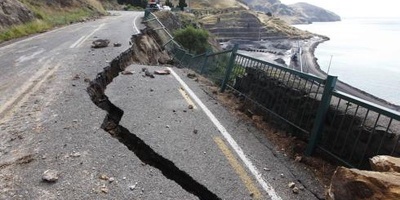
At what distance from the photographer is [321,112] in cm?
543

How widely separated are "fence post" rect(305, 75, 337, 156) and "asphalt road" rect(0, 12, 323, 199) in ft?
1.60

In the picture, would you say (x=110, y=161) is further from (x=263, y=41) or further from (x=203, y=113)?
(x=263, y=41)

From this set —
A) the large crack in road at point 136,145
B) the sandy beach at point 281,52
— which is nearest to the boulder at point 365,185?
the large crack in road at point 136,145

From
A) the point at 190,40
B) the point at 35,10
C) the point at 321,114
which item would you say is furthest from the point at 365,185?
the point at 190,40

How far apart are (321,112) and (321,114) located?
30 mm

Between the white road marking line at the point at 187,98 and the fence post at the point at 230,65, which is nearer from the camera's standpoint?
the white road marking line at the point at 187,98

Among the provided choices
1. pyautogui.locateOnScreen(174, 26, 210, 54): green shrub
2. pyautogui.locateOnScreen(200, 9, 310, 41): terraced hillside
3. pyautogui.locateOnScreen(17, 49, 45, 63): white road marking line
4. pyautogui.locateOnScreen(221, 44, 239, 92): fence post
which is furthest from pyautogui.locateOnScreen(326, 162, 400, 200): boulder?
pyautogui.locateOnScreen(200, 9, 310, 41): terraced hillside

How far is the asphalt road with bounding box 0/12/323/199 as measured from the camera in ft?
13.4

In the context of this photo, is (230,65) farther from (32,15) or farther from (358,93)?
(358,93)

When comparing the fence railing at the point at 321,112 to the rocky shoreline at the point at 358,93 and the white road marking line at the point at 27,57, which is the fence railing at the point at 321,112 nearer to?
the white road marking line at the point at 27,57

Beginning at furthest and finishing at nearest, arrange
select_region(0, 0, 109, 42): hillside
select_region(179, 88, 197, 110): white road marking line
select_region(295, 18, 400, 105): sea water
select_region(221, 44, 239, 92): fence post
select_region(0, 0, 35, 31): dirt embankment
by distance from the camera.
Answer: select_region(295, 18, 400, 105): sea water, select_region(0, 0, 35, 31): dirt embankment, select_region(0, 0, 109, 42): hillside, select_region(221, 44, 239, 92): fence post, select_region(179, 88, 197, 110): white road marking line

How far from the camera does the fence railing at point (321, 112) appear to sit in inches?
183

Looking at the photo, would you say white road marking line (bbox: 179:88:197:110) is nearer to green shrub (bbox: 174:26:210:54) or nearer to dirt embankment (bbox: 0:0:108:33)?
dirt embankment (bbox: 0:0:108:33)

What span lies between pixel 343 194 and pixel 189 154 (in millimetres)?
2303
